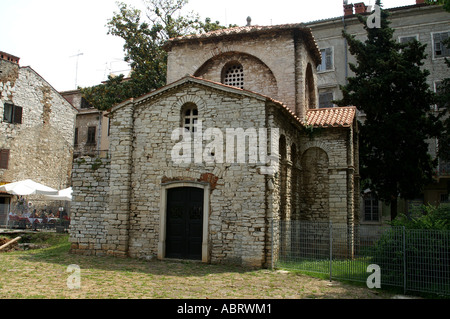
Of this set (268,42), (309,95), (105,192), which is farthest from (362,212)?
(105,192)

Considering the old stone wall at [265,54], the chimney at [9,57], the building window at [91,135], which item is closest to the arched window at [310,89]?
the old stone wall at [265,54]

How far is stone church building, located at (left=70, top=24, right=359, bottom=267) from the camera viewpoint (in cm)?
1134

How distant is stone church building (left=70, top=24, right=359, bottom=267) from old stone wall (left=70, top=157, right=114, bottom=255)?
0.11 feet

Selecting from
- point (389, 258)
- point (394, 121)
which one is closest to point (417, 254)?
point (389, 258)

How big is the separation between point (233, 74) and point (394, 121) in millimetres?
7714

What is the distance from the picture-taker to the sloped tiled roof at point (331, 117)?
579 inches

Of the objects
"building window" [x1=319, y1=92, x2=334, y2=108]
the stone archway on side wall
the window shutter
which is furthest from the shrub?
the window shutter

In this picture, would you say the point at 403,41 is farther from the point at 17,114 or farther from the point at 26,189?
the point at 17,114

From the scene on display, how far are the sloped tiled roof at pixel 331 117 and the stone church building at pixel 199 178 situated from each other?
15 cm

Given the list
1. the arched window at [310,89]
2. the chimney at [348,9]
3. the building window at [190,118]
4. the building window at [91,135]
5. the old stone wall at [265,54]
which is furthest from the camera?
the building window at [91,135]

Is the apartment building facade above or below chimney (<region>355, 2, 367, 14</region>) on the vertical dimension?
below

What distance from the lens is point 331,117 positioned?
612 inches

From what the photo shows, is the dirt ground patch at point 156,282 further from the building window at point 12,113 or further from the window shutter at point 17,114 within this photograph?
the window shutter at point 17,114

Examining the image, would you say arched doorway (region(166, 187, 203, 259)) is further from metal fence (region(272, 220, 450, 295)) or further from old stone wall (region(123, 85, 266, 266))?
metal fence (region(272, 220, 450, 295))
